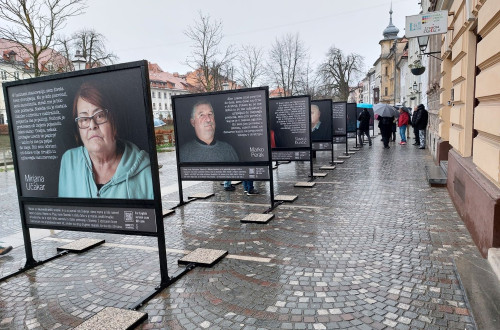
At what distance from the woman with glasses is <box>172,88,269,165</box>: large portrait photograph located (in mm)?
3460

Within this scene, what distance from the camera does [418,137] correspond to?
59.9 ft

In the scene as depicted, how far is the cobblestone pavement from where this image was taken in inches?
128

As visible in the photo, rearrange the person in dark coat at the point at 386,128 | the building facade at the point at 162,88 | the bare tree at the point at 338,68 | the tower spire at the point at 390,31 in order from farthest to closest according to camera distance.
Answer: the building facade at the point at 162,88 < the tower spire at the point at 390,31 < the bare tree at the point at 338,68 < the person in dark coat at the point at 386,128

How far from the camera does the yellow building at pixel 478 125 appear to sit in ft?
13.4

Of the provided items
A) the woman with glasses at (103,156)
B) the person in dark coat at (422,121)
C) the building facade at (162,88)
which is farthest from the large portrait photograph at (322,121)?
the building facade at (162,88)

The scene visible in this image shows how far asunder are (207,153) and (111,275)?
363 cm

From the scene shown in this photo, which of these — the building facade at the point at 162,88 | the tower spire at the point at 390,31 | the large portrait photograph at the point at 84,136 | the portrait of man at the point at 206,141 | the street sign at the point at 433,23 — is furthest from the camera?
the building facade at the point at 162,88

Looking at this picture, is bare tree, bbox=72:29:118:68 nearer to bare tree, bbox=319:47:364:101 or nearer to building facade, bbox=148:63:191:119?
bare tree, bbox=319:47:364:101

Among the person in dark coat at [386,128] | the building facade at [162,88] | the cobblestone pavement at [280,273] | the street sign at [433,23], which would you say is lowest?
the cobblestone pavement at [280,273]

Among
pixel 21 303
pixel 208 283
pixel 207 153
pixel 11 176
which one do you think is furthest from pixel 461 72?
pixel 11 176

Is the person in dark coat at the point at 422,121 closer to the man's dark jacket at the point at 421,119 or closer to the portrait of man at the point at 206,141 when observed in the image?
the man's dark jacket at the point at 421,119

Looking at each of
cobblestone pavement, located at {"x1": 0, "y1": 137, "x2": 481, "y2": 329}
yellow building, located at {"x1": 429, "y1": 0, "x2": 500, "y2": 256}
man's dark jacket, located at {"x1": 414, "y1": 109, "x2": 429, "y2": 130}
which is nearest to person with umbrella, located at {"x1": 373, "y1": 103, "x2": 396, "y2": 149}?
man's dark jacket, located at {"x1": 414, "y1": 109, "x2": 429, "y2": 130}

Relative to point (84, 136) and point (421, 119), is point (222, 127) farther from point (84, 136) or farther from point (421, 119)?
point (421, 119)

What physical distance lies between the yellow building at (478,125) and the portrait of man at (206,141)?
394cm
